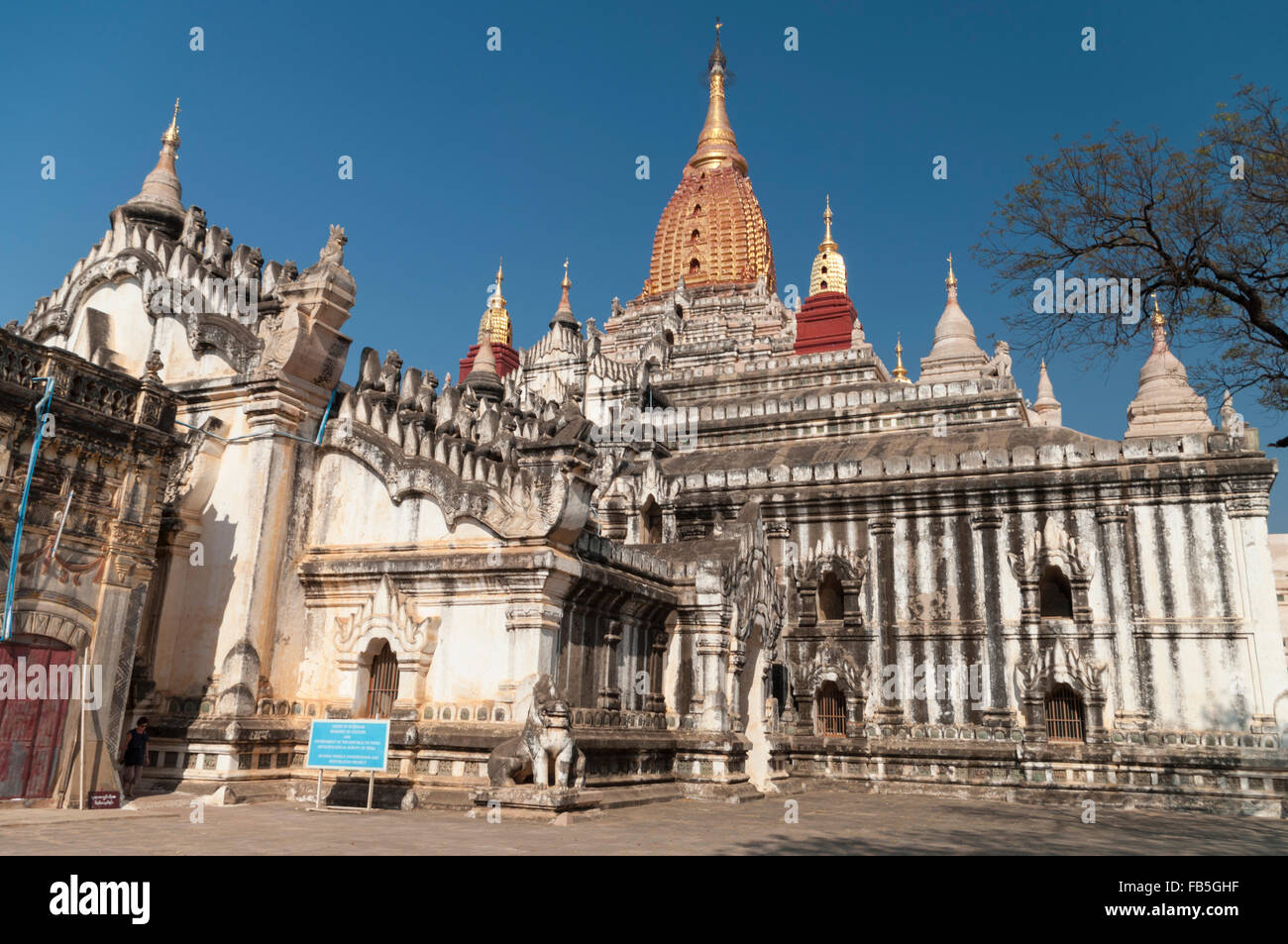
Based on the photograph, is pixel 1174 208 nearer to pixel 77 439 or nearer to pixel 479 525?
pixel 479 525

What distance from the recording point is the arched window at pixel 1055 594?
1069 inches

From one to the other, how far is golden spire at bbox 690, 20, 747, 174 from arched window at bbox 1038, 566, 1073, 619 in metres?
60.6

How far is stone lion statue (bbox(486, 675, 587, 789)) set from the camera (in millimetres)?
16000

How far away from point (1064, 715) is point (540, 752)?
16.4 meters

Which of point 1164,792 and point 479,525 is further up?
point 479,525

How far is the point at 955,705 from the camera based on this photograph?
27.1 m

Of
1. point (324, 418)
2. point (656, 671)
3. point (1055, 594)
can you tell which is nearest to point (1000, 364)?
point (1055, 594)

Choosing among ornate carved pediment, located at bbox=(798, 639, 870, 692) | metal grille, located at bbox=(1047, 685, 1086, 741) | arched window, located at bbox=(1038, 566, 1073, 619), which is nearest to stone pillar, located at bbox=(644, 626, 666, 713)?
ornate carved pediment, located at bbox=(798, 639, 870, 692)

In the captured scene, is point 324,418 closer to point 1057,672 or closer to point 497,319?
point 1057,672

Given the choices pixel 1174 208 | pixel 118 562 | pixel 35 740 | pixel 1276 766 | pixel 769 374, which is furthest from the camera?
pixel 769 374

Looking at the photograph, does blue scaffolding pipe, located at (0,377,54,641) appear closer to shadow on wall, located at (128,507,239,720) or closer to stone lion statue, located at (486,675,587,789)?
shadow on wall, located at (128,507,239,720)

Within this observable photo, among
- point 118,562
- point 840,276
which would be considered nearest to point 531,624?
point 118,562

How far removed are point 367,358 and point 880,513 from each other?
15093 millimetres

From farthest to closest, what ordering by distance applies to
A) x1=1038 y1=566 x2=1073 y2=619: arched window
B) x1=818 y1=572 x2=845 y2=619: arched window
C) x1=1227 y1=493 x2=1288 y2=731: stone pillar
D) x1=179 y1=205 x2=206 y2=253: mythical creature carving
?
x1=818 y1=572 x2=845 y2=619: arched window < x1=1038 y1=566 x2=1073 y2=619: arched window < x1=1227 y1=493 x2=1288 y2=731: stone pillar < x1=179 y1=205 x2=206 y2=253: mythical creature carving
